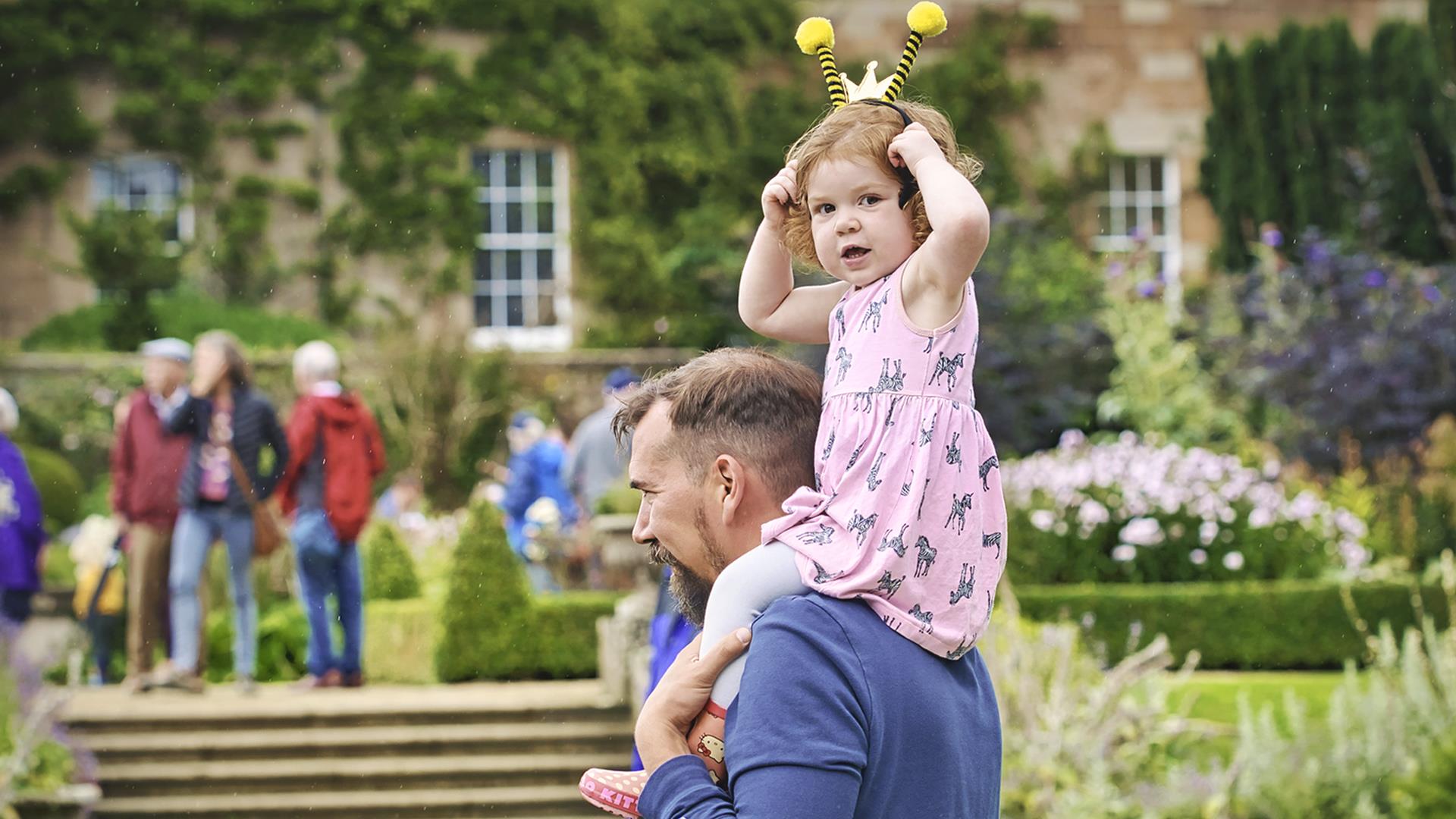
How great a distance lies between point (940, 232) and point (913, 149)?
99 mm

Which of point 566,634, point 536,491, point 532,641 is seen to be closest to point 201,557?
point 532,641

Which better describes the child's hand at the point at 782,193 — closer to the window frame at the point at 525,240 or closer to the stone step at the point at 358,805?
the stone step at the point at 358,805

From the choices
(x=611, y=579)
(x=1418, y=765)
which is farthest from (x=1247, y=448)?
(x=1418, y=765)

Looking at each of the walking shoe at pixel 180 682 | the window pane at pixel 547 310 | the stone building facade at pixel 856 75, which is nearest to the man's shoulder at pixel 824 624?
the walking shoe at pixel 180 682

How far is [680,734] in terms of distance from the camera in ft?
4.58

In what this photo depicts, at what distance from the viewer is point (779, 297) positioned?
1.65m

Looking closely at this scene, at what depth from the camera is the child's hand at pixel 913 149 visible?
4.54 ft

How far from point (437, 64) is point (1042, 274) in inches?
247

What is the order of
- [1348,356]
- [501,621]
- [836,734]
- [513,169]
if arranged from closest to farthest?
1. [836,734]
2. [501,621]
3. [1348,356]
4. [513,169]

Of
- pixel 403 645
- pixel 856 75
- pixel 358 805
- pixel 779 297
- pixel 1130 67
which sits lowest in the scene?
pixel 358 805

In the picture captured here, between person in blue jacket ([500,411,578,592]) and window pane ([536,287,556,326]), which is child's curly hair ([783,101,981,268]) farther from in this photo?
window pane ([536,287,556,326])

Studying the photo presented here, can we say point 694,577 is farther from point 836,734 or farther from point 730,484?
point 836,734

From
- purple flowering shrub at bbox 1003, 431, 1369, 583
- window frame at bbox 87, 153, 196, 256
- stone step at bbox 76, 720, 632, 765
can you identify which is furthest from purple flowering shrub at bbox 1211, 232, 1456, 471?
window frame at bbox 87, 153, 196, 256

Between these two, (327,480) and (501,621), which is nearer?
(327,480)
